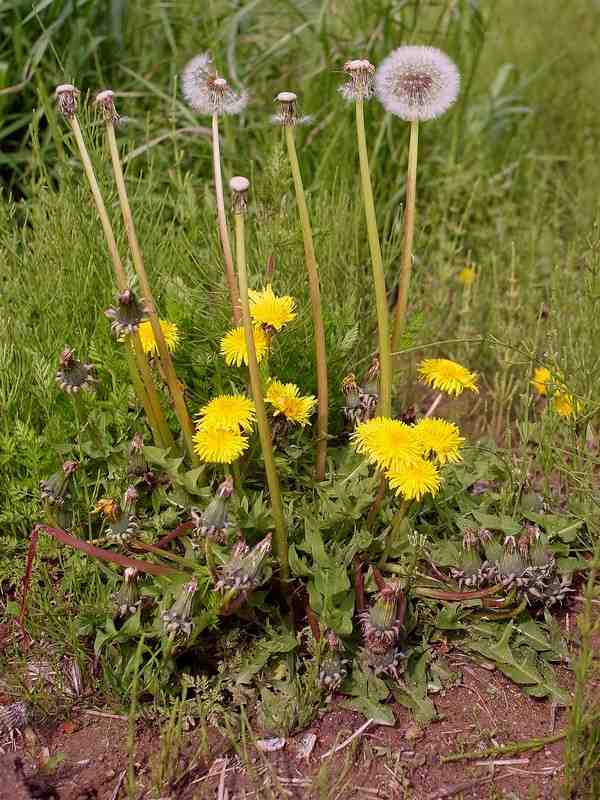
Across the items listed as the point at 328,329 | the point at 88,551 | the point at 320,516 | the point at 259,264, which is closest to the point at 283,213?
the point at 259,264

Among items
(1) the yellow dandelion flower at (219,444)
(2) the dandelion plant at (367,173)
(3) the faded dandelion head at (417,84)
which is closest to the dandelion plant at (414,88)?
(3) the faded dandelion head at (417,84)

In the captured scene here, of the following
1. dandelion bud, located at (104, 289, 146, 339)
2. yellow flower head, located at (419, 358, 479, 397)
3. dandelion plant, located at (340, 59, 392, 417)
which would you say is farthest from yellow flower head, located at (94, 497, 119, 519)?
yellow flower head, located at (419, 358, 479, 397)

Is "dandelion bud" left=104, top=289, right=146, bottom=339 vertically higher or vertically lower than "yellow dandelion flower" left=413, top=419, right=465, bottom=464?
higher

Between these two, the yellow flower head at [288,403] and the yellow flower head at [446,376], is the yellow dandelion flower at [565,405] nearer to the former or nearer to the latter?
the yellow flower head at [446,376]

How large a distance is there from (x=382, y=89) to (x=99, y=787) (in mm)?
1400

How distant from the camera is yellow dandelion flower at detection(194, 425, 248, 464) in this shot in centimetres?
156

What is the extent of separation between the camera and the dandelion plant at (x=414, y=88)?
1641mm

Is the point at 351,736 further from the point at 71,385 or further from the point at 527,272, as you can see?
the point at 527,272

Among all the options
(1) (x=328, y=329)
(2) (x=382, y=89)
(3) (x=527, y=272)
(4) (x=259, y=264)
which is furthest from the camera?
(3) (x=527, y=272)

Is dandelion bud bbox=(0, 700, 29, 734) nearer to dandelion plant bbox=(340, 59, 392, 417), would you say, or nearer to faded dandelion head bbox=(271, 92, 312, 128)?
dandelion plant bbox=(340, 59, 392, 417)

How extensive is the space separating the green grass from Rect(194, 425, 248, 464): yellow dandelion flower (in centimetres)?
32

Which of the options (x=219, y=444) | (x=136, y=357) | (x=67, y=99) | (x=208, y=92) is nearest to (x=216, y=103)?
(x=208, y=92)

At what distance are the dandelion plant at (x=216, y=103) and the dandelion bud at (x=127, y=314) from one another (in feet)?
0.78

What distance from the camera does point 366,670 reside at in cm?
168
